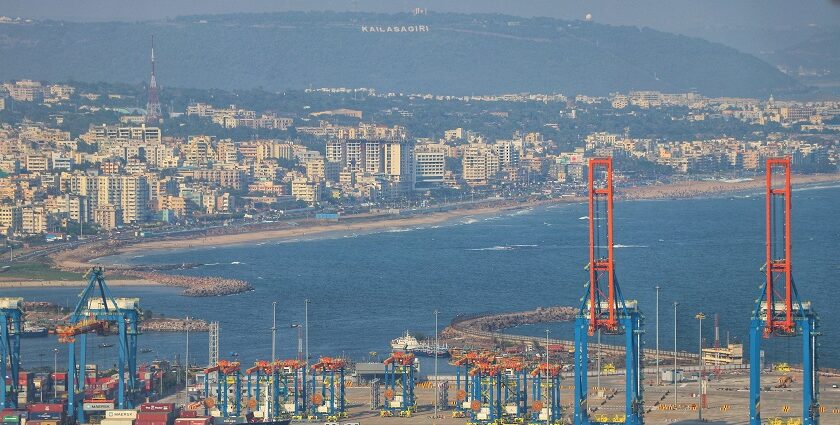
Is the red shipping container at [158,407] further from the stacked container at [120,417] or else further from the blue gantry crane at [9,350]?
the blue gantry crane at [9,350]

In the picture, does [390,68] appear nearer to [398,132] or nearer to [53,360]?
[398,132]

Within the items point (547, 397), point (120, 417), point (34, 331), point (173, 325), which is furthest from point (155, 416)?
point (173, 325)

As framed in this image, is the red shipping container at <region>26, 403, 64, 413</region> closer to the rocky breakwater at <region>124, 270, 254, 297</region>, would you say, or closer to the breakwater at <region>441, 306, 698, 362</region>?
the breakwater at <region>441, 306, 698, 362</region>

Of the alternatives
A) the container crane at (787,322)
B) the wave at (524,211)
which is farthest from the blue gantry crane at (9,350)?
the wave at (524,211)

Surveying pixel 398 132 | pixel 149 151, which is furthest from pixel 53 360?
pixel 398 132

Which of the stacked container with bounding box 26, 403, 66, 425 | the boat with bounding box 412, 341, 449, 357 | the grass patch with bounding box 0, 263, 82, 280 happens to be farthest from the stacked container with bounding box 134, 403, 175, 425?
the grass patch with bounding box 0, 263, 82, 280
